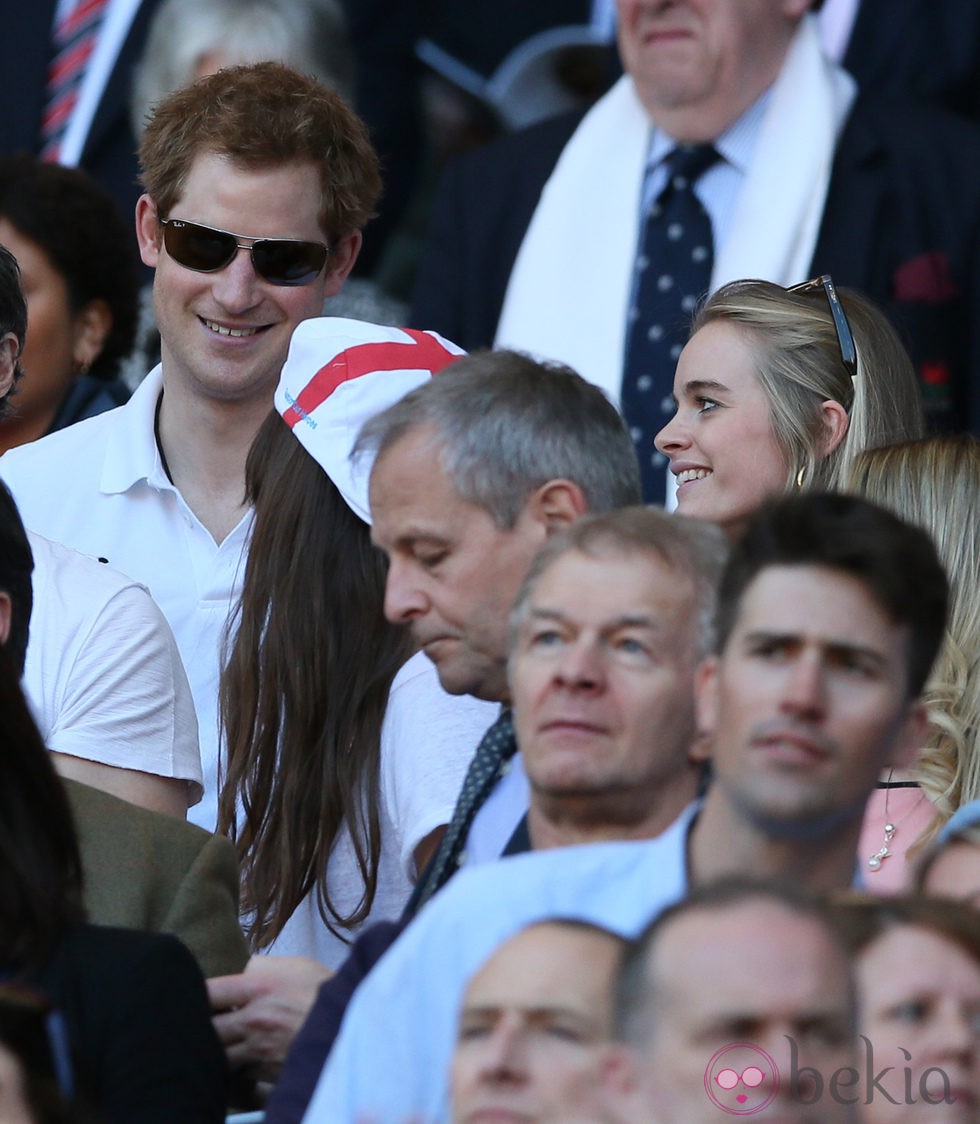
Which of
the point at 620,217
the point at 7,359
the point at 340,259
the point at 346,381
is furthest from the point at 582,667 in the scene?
the point at 620,217

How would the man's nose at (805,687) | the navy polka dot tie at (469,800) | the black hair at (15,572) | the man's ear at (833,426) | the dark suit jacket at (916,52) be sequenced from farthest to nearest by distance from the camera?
the dark suit jacket at (916,52), the man's ear at (833,426), the black hair at (15,572), the navy polka dot tie at (469,800), the man's nose at (805,687)

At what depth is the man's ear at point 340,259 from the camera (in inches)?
183

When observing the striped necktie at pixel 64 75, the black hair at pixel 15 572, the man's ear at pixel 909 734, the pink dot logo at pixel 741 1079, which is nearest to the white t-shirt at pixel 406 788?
the black hair at pixel 15 572

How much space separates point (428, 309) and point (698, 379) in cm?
153

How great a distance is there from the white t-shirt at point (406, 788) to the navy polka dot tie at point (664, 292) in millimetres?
1685

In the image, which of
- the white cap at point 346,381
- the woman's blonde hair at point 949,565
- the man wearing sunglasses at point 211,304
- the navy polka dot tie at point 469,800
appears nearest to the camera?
the navy polka dot tie at point 469,800

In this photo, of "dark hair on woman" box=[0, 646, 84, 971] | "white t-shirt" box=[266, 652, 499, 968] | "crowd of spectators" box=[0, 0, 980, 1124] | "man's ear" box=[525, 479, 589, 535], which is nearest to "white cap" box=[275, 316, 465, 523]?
"crowd of spectators" box=[0, 0, 980, 1124]

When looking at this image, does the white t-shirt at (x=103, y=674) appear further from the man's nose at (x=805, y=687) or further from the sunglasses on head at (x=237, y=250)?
the man's nose at (x=805, y=687)

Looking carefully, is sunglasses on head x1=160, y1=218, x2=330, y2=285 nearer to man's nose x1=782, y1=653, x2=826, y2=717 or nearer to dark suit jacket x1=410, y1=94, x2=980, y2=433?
dark suit jacket x1=410, y1=94, x2=980, y2=433

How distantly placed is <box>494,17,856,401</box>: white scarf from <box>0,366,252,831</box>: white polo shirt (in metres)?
1.15

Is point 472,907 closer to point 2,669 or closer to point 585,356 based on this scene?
point 2,669

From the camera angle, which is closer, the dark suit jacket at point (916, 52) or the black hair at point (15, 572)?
the black hair at point (15, 572)

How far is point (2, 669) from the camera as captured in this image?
277 cm

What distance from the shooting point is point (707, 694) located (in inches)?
103
